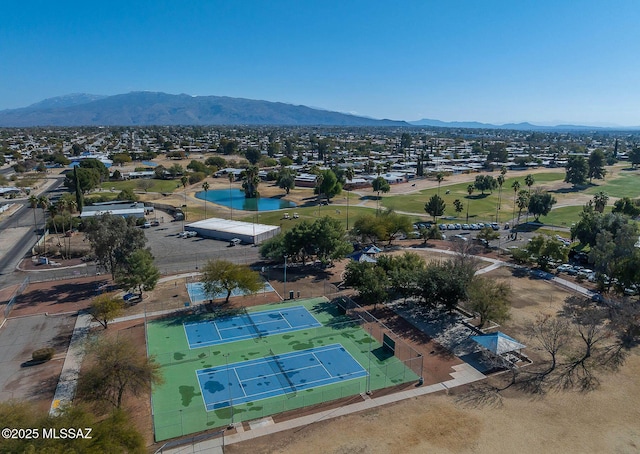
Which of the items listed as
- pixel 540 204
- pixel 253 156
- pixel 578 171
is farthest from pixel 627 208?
pixel 253 156

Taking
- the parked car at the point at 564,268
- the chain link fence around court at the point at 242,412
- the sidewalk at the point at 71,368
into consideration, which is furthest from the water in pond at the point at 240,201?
the chain link fence around court at the point at 242,412

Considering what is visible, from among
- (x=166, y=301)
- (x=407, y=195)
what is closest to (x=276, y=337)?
(x=166, y=301)

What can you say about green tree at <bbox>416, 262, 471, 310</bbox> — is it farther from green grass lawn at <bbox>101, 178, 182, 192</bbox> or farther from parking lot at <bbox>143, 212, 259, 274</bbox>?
green grass lawn at <bbox>101, 178, 182, 192</bbox>

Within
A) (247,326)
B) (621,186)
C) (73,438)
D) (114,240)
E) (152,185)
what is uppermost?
(114,240)

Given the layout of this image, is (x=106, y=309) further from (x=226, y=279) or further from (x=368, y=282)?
(x=368, y=282)

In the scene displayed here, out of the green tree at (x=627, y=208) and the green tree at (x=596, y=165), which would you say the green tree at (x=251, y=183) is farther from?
the green tree at (x=596, y=165)

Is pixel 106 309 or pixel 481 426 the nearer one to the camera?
pixel 481 426

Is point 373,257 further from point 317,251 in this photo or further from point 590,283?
point 590,283
